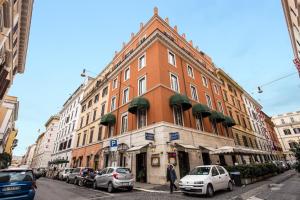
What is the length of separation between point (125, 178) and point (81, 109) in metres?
27.1

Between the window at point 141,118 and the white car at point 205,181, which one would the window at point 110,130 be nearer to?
the window at point 141,118

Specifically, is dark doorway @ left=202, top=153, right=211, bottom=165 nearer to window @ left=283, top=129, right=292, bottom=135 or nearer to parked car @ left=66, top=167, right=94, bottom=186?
parked car @ left=66, top=167, right=94, bottom=186

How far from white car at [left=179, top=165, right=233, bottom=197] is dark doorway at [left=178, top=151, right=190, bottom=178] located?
4617 mm

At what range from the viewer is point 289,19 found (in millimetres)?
19219

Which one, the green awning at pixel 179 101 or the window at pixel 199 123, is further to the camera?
the window at pixel 199 123

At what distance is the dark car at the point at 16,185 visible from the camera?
6.19 meters

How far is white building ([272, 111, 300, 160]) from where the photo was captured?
57.0 metres

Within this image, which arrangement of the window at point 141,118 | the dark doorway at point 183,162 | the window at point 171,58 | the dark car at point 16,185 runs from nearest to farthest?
the dark car at point 16,185
the dark doorway at point 183,162
the window at point 141,118
the window at point 171,58

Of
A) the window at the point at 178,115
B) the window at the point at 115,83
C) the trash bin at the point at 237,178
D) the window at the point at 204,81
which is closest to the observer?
the trash bin at the point at 237,178

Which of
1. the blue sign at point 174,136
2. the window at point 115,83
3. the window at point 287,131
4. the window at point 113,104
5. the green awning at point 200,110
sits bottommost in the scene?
the blue sign at point 174,136

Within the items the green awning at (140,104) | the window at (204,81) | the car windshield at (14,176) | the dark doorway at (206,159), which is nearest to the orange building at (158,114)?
the green awning at (140,104)

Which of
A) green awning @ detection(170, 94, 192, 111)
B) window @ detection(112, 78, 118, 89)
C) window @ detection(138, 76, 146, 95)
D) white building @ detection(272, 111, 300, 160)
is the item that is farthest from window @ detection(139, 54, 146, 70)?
white building @ detection(272, 111, 300, 160)

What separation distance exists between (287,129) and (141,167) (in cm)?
6664

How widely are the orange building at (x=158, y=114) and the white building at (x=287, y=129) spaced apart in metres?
50.2
